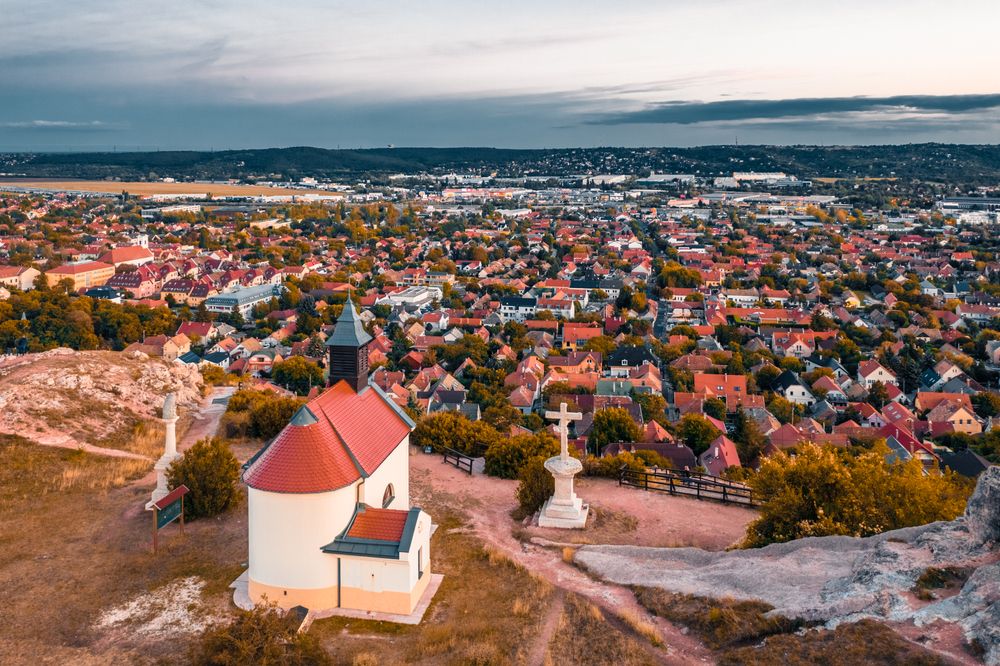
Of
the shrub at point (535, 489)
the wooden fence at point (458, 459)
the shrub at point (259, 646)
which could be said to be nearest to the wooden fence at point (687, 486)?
the shrub at point (535, 489)

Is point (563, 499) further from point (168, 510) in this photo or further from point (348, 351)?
point (168, 510)

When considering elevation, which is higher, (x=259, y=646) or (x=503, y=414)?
(x=259, y=646)

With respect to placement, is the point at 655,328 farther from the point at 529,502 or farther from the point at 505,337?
the point at 529,502

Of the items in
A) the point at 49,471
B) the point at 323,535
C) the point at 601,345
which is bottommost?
the point at 601,345

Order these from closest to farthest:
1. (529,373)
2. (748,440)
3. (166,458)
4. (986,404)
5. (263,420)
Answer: (166,458)
(263,420)
(748,440)
(986,404)
(529,373)

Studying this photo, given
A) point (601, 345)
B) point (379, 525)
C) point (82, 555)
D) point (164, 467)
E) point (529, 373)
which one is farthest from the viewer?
point (601, 345)

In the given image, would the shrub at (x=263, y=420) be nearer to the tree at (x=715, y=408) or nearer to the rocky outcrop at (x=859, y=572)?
the rocky outcrop at (x=859, y=572)

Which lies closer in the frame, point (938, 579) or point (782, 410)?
point (938, 579)

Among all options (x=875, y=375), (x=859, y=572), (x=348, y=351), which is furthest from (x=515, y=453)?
(x=875, y=375)
